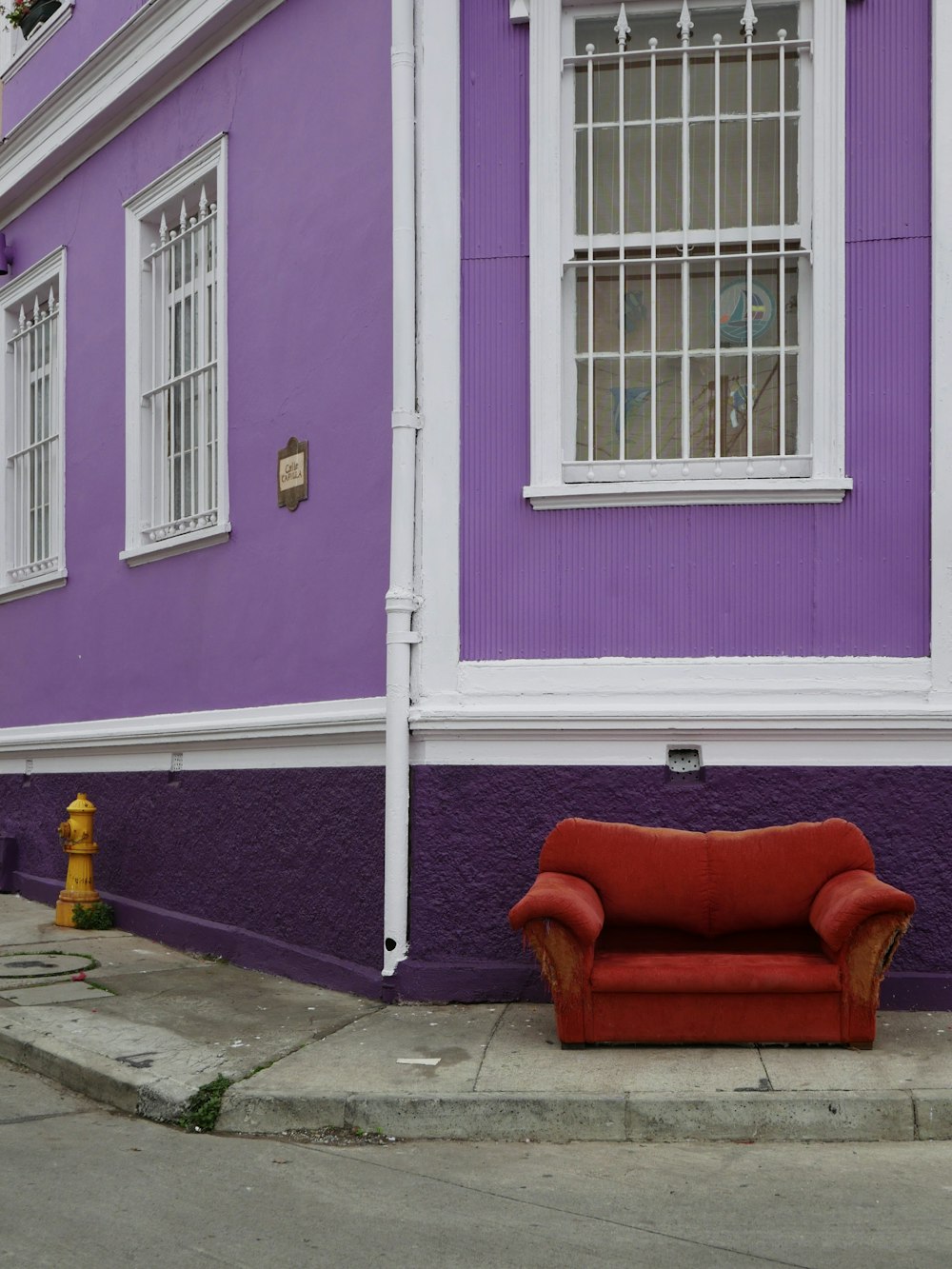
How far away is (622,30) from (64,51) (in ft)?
17.9

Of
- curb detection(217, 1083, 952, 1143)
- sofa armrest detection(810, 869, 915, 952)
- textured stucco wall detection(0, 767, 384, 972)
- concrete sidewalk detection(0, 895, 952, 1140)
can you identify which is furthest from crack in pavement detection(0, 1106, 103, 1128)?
sofa armrest detection(810, 869, 915, 952)

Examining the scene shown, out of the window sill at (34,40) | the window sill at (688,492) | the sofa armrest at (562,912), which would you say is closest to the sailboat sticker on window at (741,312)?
the window sill at (688,492)

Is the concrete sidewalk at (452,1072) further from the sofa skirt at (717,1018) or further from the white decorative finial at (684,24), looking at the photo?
the white decorative finial at (684,24)

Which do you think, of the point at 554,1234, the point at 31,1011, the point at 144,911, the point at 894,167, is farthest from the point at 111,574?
the point at 554,1234

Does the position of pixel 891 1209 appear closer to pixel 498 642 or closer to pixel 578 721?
pixel 578 721

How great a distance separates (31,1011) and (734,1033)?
3.36m

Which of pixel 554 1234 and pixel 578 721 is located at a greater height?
pixel 578 721

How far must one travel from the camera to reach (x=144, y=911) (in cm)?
995

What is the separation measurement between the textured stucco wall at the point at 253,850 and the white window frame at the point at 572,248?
73.5 inches

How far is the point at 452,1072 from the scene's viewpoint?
618 centimetres

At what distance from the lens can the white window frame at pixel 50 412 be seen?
11.7 meters

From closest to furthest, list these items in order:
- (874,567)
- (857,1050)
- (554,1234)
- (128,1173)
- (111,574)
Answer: (554,1234) < (128,1173) < (857,1050) < (874,567) < (111,574)

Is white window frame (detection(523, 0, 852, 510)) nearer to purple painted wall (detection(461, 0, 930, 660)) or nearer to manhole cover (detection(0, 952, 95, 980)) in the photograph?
purple painted wall (detection(461, 0, 930, 660))

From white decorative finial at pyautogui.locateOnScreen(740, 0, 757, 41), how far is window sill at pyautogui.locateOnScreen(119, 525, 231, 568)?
3.93 metres
